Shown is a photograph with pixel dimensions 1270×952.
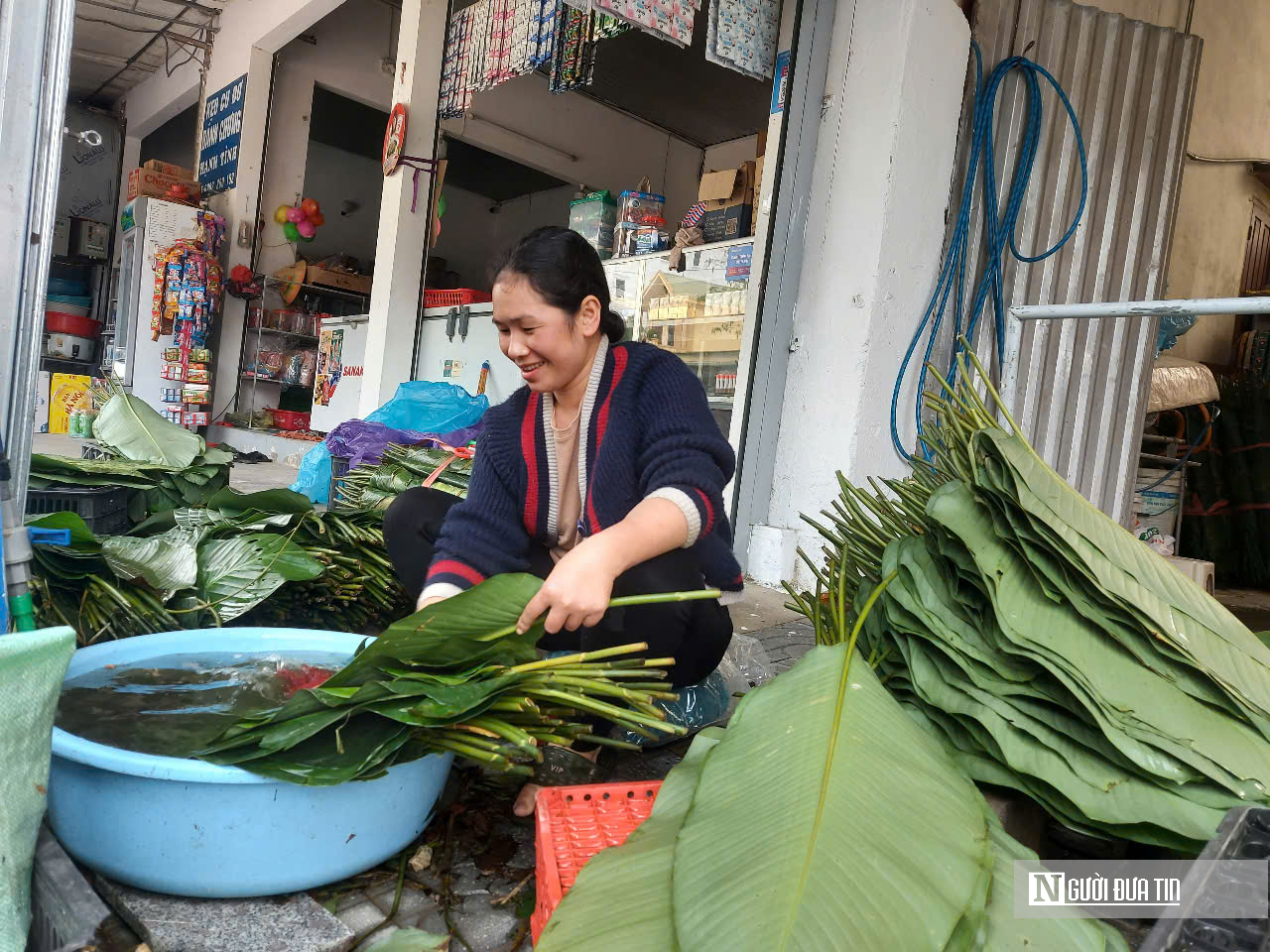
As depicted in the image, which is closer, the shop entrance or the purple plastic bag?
the purple plastic bag

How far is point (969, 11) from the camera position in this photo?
11.3ft

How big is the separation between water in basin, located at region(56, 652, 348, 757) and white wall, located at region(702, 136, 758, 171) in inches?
279

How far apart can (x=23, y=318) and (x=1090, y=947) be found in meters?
1.61

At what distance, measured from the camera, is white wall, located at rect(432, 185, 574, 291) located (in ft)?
37.1

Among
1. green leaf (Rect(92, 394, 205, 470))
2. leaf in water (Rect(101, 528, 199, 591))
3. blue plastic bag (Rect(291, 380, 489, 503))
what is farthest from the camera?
blue plastic bag (Rect(291, 380, 489, 503))

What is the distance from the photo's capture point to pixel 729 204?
4.05 metres

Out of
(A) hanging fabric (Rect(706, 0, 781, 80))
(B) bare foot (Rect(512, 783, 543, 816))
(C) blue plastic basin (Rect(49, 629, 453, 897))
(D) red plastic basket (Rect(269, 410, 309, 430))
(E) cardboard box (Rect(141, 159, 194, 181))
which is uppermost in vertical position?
(E) cardboard box (Rect(141, 159, 194, 181))

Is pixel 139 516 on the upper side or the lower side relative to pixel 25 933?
upper

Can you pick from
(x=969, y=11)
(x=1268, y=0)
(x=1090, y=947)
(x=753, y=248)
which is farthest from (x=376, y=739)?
(x=1268, y=0)

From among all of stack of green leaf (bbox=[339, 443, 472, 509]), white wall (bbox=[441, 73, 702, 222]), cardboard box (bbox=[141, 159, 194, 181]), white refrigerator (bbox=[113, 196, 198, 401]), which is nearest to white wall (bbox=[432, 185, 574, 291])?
white wall (bbox=[441, 73, 702, 222])

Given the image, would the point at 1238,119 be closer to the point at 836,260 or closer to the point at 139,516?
the point at 836,260

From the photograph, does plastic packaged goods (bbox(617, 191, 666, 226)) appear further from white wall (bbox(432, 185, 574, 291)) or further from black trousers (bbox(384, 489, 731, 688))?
white wall (bbox(432, 185, 574, 291))

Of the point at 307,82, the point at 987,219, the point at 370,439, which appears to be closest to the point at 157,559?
the point at 370,439

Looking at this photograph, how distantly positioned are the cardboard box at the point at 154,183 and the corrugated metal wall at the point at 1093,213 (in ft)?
25.7
